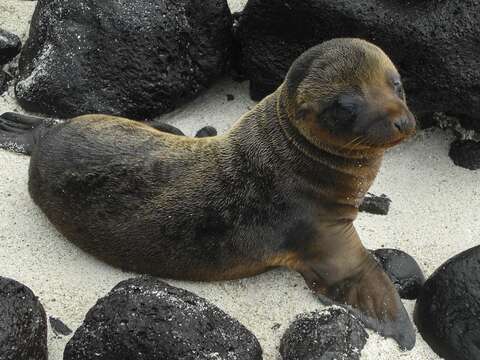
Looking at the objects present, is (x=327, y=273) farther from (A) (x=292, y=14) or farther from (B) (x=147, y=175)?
(A) (x=292, y=14)

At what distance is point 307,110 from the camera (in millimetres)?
4387

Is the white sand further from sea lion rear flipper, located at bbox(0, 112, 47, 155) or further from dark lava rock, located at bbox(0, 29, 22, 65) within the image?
dark lava rock, located at bbox(0, 29, 22, 65)

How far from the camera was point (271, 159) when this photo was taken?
182 inches

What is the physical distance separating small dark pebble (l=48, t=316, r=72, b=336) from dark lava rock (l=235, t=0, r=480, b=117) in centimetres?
291

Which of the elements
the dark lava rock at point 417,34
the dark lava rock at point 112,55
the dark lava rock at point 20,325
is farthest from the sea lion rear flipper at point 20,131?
the dark lava rock at point 417,34

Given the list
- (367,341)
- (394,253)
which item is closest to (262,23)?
(394,253)

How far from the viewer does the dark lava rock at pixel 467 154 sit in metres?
5.89

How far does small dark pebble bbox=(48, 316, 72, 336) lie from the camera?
4410 mm

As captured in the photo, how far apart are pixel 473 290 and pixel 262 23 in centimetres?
288

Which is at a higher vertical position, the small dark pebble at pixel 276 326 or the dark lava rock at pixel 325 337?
the dark lava rock at pixel 325 337

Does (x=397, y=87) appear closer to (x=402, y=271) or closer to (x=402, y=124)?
(x=402, y=124)

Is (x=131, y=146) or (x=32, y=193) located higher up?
(x=131, y=146)

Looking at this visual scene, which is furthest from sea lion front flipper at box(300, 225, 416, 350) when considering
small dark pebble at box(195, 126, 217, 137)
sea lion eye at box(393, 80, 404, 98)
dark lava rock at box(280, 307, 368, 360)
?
small dark pebble at box(195, 126, 217, 137)

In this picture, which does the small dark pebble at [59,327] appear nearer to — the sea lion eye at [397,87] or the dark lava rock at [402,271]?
the dark lava rock at [402,271]
